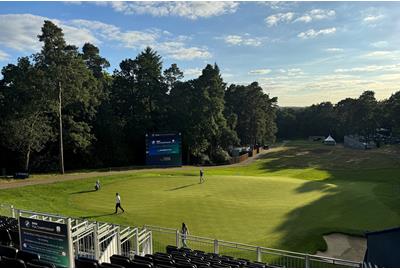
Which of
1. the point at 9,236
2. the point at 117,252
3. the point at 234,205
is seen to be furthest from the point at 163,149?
the point at 9,236

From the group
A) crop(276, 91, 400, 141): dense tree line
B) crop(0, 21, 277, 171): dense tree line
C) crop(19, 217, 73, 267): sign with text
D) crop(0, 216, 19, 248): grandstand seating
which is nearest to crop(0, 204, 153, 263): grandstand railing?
crop(0, 216, 19, 248): grandstand seating

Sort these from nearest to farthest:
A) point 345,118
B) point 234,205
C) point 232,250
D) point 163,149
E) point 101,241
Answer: point 101,241 < point 232,250 < point 234,205 < point 163,149 < point 345,118

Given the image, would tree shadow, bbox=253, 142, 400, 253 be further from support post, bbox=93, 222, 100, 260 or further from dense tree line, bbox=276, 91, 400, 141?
dense tree line, bbox=276, 91, 400, 141

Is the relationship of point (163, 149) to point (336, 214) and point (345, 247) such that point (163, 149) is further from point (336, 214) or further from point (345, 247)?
point (345, 247)

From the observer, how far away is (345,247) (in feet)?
71.2

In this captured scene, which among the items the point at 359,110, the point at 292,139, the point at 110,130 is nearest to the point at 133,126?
the point at 110,130

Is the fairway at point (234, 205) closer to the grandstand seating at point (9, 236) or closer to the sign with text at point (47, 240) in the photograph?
the grandstand seating at point (9, 236)

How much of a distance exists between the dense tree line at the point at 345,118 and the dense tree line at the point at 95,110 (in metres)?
49.6

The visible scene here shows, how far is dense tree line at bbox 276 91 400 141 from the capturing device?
Result: 11131 cm

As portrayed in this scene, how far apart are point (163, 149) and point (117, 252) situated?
42.5 meters

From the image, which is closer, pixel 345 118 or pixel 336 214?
pixel 336 214

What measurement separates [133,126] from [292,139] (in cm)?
10313

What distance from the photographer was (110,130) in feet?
200

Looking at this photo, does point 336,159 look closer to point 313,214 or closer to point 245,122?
point 245,122
